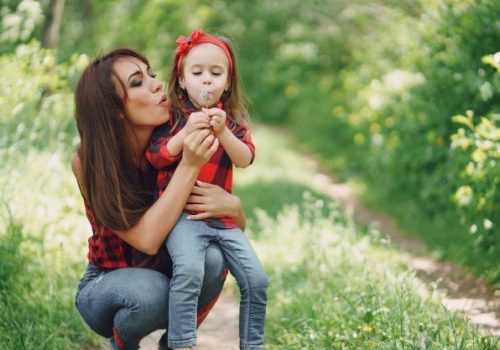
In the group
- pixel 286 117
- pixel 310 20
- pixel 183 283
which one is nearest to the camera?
pixel 183 283

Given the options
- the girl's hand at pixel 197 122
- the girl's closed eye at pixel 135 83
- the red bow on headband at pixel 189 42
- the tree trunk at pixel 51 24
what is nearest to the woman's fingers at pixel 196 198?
the girl's hand at pixel 197 122

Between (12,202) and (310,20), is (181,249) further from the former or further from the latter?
(310,20)

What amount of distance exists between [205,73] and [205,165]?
1.30 ft

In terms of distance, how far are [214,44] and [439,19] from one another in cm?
371

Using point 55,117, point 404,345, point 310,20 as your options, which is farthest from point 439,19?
point 310,20

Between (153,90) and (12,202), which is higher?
(153,90)

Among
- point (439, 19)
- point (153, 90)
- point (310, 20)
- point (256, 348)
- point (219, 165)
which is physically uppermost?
point (310, 20)

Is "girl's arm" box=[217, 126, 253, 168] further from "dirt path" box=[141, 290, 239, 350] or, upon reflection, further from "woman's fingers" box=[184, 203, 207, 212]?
"dirt path" box=[141, 290, 239, 350]

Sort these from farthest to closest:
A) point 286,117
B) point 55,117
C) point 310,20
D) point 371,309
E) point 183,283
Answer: point 286,117 < point 310,20 < point 55,117 < point 371,309 < point 183,283

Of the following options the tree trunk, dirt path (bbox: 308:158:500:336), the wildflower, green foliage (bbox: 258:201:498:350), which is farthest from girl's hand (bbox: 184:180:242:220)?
the tree trunk

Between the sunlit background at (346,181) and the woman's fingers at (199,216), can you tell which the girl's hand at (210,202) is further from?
the sunlit background at (346,181)

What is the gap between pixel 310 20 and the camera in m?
12.8

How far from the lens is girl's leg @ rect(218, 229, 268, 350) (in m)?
2.75

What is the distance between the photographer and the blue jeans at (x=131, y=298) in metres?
2.69
